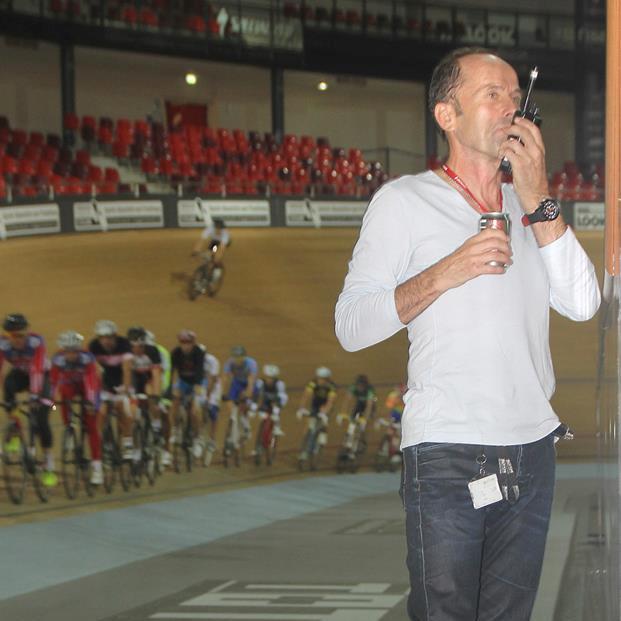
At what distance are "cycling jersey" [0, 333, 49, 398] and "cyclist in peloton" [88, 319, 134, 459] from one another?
1.10 metres

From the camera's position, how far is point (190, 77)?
84.2 ft

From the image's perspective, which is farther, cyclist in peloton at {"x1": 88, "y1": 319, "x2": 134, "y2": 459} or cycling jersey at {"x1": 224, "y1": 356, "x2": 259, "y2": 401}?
cycling jersey at {"x1": 224, "y1": 356, "x2": 259, "y2": 401}

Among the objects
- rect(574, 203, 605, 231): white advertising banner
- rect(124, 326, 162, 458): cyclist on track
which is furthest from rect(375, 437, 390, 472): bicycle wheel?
rect(574, 203, 605, 231): white advertising banner

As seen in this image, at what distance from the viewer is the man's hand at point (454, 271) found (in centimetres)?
193

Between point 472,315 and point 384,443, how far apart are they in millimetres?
13587

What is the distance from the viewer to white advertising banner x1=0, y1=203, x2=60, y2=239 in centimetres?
1758

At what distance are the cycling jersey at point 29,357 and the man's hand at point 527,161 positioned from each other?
778cm

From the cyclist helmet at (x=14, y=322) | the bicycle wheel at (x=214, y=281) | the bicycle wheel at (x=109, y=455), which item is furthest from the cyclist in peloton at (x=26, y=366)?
the bicycle wheel at (x=214, y=281)

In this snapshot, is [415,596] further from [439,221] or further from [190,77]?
[190,77]

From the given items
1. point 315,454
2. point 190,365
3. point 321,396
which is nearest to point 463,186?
point 190,365

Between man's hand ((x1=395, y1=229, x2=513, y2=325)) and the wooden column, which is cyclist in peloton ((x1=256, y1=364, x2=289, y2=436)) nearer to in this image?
the wooden column

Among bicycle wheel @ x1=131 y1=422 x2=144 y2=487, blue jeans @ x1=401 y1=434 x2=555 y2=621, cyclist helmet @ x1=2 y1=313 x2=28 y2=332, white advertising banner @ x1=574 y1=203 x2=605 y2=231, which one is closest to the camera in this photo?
blue jeans @ x1=401 y1=434 x2=555 y2=621

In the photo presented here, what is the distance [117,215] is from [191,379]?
755 centimetres

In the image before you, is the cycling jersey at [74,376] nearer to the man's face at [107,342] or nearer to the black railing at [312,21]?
A: the man's face at [107,342]
